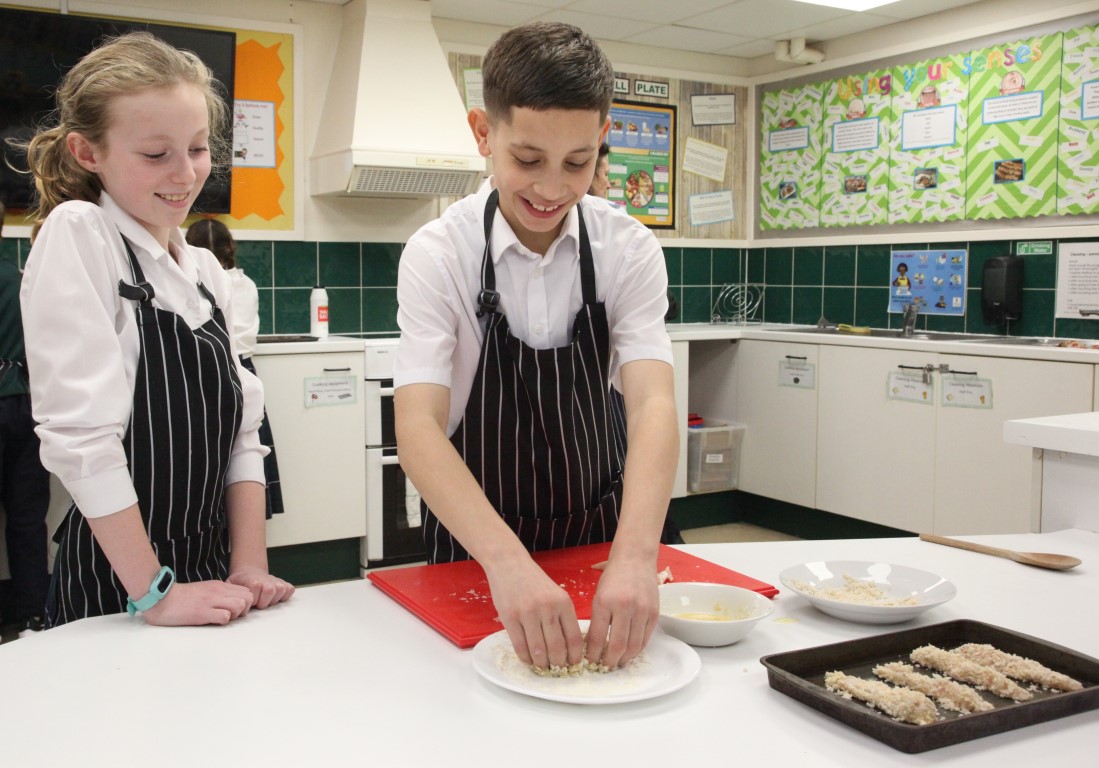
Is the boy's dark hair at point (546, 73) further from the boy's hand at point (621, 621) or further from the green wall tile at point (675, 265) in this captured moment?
the green wall tile at point (675, 265)

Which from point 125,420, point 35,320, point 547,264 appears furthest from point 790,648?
point 35,320

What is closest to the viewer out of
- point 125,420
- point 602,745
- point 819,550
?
point 602,745

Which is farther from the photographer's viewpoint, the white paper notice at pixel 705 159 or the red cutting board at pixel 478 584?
the white paper notice at pixel 705 159

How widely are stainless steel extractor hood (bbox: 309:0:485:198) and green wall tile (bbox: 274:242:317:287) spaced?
25 cm

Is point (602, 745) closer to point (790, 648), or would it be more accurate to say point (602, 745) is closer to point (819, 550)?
point (790, 648)

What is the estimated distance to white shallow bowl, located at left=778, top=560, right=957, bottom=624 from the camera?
1.20 m

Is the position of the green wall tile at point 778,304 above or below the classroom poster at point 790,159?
below

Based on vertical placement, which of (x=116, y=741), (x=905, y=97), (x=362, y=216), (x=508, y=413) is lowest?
(x=116, y=741)

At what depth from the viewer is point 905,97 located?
448 cm

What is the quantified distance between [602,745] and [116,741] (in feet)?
1.43

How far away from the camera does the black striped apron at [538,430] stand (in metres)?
1.59

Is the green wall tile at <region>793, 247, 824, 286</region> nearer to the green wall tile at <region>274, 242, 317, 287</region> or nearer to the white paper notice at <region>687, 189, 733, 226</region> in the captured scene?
the white paper notice at <region>687, 189, 733, 226</region>

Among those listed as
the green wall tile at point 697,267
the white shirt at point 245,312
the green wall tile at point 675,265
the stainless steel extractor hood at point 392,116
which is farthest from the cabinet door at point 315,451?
the green wall tile at point 697,267

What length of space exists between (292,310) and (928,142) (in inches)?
112
